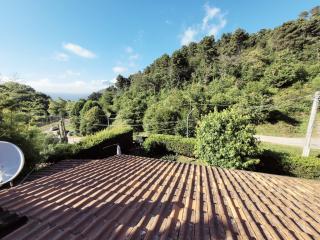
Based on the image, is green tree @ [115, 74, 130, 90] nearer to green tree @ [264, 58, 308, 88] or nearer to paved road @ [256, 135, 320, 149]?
green tree @ [264, 58, 308, 88]

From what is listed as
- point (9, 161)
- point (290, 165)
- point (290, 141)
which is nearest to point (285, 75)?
point (290, 141)

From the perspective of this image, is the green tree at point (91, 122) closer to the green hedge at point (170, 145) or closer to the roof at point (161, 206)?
the green hedge at point (170, 145)

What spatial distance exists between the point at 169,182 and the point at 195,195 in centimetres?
88

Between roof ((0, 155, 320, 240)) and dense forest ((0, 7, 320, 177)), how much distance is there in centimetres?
624

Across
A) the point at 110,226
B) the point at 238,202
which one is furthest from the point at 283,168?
the point at 110,226

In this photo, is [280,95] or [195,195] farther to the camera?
[280,95]

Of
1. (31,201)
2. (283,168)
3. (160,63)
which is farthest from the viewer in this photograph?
(160,63)

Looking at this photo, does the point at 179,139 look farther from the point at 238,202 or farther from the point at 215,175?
the point at 238,202

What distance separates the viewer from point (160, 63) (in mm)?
42875

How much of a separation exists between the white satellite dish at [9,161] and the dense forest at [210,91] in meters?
7.50

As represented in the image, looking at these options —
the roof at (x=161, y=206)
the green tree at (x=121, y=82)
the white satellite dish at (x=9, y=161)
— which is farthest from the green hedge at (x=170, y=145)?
the green tree at (x=121, y=82)

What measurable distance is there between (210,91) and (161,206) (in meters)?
26.9

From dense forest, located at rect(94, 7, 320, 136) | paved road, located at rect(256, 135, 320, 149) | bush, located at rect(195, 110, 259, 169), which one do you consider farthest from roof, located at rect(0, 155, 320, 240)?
paved road, located at rect(256, 135, 320, 149)

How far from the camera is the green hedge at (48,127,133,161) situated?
36.6 feet
